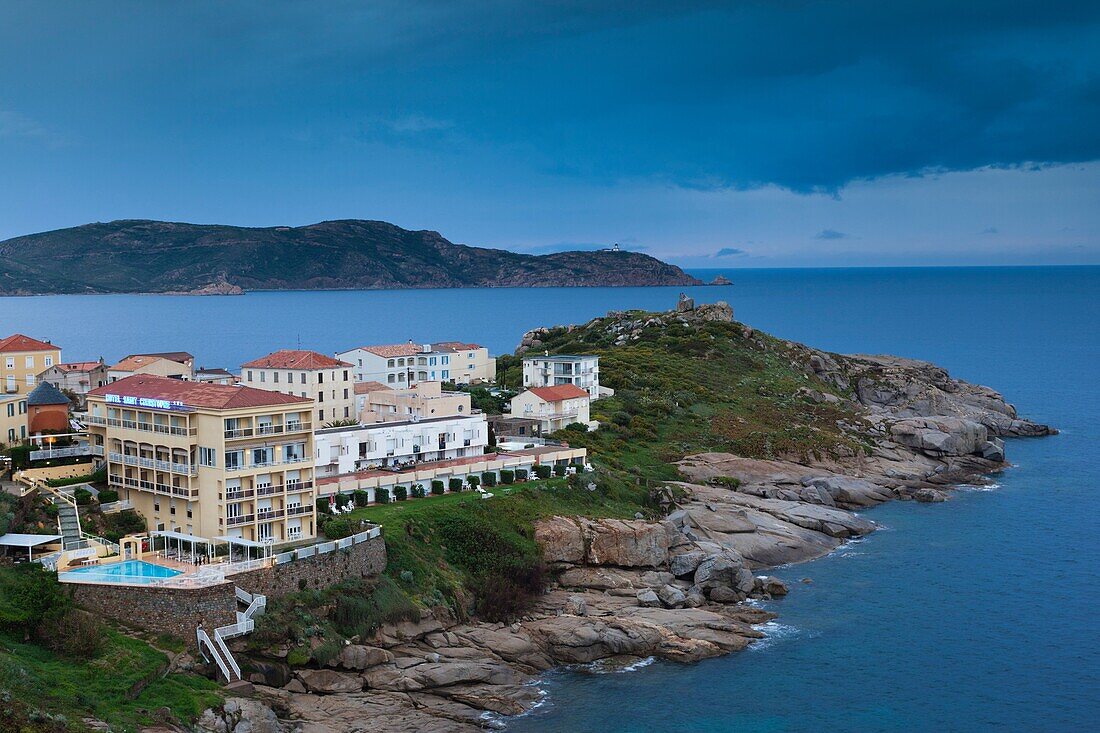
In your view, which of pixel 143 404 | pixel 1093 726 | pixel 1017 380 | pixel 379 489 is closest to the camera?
pixel 1093 726

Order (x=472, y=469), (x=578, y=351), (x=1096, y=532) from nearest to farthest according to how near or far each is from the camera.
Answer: (x=472, y=469) → (x=1096, y=532) → (x=578, y=351)

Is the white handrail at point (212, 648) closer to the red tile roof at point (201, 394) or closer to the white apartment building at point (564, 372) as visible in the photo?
the red tile roof at point (201, 394)

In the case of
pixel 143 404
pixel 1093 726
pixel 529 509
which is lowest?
pixel 1093 726

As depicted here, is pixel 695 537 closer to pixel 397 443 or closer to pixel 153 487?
pixel 397 443

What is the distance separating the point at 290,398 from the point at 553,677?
1811cm

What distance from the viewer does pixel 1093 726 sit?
43.9 m

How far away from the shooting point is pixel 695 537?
2594 inches

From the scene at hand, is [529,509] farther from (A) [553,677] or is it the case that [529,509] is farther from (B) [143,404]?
(B) [143,404]

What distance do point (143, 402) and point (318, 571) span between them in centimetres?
1224

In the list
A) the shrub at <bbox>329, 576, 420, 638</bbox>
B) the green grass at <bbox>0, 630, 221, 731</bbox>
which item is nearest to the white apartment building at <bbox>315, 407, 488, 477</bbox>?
the shrub at <bbox>329, 576, 420, 638</bbox>

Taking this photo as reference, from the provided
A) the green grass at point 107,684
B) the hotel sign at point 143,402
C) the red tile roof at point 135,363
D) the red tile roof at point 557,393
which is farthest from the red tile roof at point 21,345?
the green grass at point 107,684

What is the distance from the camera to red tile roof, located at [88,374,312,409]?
49.4 metres

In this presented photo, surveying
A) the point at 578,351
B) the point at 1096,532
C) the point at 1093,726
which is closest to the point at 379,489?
the point at 1093,726

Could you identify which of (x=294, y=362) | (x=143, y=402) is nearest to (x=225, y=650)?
(x=143, y=402)
